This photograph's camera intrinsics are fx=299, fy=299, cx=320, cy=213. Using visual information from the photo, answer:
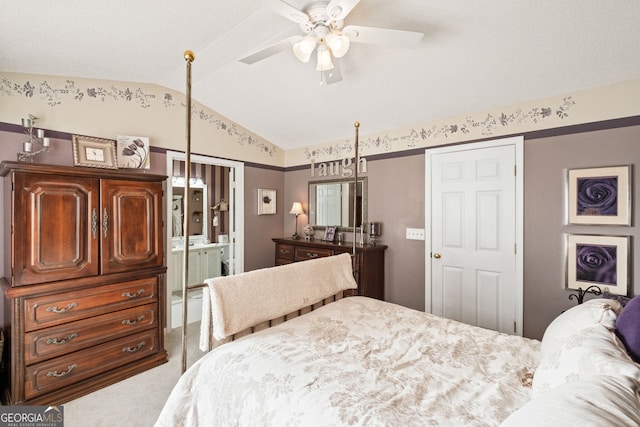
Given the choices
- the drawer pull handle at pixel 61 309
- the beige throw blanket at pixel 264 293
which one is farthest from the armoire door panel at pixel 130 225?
the beige throw blanket at pixel 264 293

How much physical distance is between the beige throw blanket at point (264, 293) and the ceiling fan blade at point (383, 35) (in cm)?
150

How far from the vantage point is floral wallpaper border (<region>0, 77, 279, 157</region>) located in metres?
2.43

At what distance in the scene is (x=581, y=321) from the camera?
4.01ft

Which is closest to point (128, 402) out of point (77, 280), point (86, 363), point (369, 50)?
point (86, 363)

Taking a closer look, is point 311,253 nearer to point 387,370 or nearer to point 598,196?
point 387,370

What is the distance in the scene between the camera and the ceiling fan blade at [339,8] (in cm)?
150

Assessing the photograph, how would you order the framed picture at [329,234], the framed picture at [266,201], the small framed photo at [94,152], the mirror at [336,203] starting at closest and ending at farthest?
the small framed photo at [94,152] → the mirror at [336,203] → the framed picture at [329,234] → the framed picture at [266,201]

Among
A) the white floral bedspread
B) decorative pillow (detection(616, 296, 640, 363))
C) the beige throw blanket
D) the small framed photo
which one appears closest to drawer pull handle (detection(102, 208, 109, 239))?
the small framed photo

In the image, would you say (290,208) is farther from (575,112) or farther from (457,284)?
(575,112)

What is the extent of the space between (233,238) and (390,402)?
135 inches

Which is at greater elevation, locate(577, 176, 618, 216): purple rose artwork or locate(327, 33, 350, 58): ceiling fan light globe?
locate(327, 33, 350, 58): ceiling fan light globe

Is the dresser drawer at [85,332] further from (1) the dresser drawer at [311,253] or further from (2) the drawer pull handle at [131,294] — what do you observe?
Result: (1) the dresser drawer at [311,253]

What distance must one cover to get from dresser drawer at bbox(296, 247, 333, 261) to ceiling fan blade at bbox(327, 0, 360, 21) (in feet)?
8.46

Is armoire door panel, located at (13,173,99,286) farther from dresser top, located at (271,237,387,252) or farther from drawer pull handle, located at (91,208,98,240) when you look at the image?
dresser top, located at (271,237,387,252)
